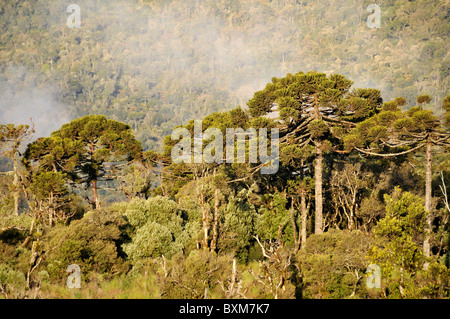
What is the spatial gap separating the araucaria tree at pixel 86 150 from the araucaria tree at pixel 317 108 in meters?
10.2

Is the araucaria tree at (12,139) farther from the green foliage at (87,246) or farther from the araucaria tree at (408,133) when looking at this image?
the araucaria tree at (408,133)

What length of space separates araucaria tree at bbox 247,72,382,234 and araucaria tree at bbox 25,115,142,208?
10222 mm

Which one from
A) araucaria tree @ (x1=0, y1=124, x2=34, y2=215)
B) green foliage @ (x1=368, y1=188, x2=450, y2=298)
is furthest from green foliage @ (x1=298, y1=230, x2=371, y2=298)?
araucaria tree @ (x1=0, y1=124, x2=34, y2=215)

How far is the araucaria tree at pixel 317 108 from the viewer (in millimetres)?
18109

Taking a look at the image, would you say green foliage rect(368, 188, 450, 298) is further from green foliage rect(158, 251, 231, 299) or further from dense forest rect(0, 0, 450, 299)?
green foliage rect(158, 251, 231, 299)

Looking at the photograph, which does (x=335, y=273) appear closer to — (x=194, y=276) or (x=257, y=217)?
(x=194, y=276)

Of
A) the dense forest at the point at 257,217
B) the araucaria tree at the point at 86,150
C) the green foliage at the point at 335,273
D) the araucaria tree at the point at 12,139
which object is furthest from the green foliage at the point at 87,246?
the green foliage at the point at 335,273

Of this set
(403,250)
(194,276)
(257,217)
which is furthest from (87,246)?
(403,250)

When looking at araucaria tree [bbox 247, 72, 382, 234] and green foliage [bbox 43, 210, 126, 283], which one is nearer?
green foliage [bbox 43, 210, 126, 283]

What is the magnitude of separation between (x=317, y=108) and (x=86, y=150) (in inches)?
562

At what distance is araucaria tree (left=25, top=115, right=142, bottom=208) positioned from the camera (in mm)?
24062

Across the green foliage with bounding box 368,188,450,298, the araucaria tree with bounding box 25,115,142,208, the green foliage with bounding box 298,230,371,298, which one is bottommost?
the green foliage with bounding box 298,230,371,298

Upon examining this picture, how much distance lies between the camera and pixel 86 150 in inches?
973

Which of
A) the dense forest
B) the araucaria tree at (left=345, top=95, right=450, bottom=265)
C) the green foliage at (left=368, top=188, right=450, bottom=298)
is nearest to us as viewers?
the green foliage at (left=368, top=188, right=450, bottom=298)
